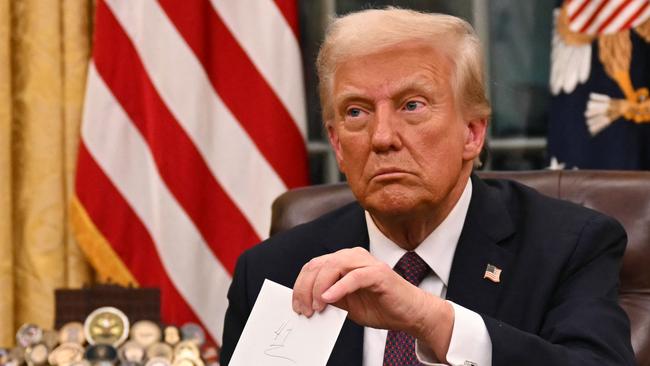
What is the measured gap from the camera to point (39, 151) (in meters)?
3.90

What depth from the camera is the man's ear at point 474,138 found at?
2.46 m

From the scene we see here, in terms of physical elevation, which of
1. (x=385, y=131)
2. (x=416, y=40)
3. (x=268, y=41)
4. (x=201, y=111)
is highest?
(x=268, y=41)

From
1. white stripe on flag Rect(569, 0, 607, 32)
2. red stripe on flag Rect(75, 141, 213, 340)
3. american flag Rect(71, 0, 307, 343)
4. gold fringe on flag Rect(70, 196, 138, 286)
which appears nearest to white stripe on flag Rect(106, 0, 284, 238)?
american flag Rect(71, 0, 307, 343)

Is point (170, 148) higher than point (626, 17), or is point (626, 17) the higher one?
point (626, 17)

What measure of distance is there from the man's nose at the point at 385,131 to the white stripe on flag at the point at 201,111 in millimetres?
1658

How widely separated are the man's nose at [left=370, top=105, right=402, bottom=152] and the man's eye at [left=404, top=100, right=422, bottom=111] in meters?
0.03

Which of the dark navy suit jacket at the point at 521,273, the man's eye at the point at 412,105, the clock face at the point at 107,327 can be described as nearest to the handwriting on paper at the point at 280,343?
the dark navy suit jacket at the point at 521,273

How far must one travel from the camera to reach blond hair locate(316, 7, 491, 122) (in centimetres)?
235

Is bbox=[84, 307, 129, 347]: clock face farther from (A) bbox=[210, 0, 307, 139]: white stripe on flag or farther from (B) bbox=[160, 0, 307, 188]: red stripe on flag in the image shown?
(A) bbox=[210, 0, 307, 139]: white stripe on flag

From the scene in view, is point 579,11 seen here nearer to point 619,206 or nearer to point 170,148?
point 619,206

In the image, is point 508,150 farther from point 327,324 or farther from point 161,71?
point 327,324

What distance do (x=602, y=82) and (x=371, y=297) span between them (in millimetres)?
1967

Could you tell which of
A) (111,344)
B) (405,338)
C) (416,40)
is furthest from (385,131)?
(111,344)

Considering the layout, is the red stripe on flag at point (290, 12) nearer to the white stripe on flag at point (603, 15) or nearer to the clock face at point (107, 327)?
the white stripe on flag at point (603, 15)
